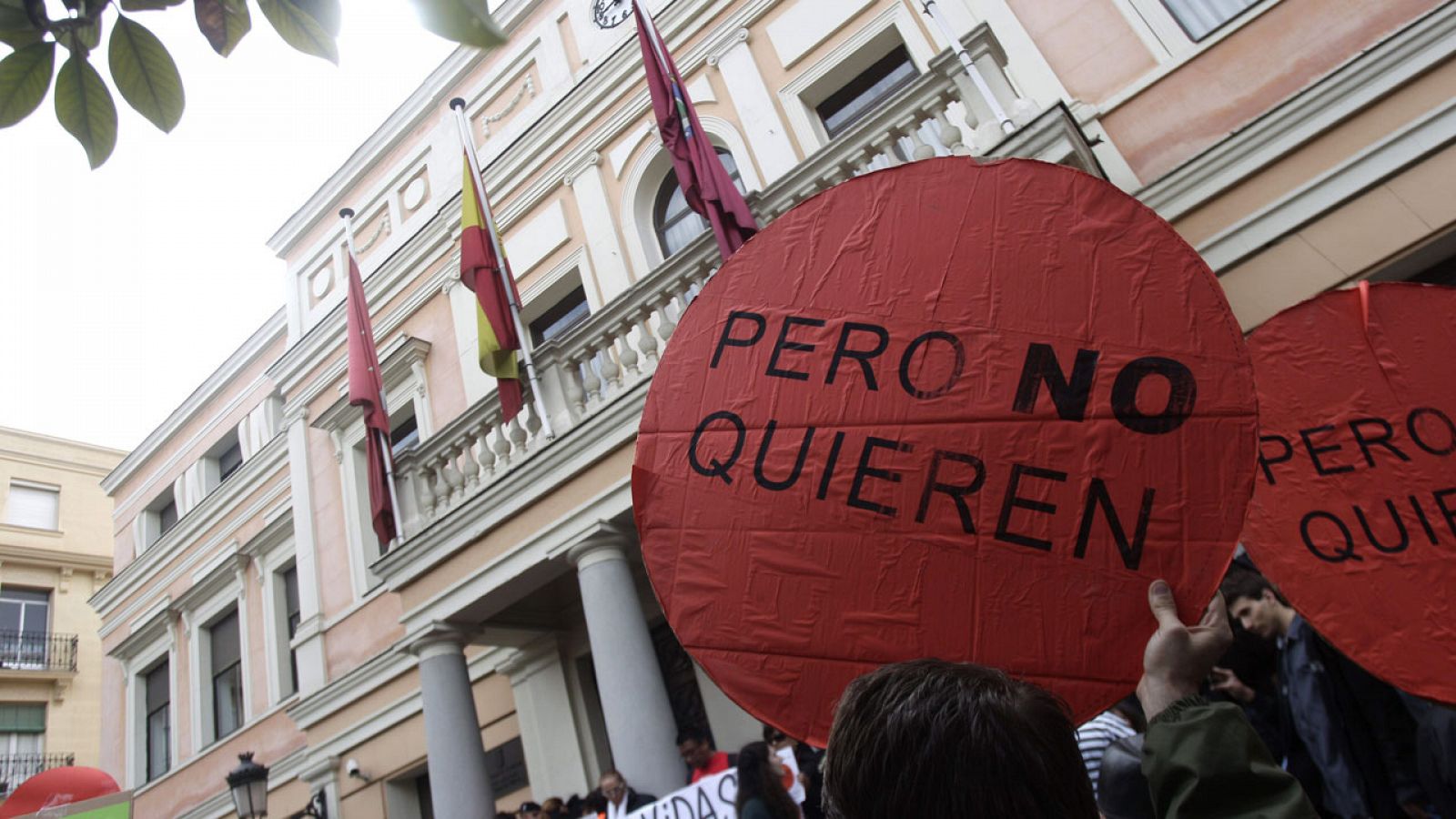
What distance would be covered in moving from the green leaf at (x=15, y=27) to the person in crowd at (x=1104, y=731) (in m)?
3.23

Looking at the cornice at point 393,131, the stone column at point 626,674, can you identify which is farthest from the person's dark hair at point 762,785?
the cornice at point 393,131

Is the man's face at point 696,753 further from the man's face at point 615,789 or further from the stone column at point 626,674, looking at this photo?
the man's face at point 615,789

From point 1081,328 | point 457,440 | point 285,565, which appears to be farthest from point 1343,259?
point 285,565

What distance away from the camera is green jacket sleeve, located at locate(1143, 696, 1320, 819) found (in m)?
1.27

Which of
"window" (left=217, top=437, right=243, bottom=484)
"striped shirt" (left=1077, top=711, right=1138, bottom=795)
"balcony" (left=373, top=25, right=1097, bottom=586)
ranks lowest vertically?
"striped shirt" (left=1077, top=711, right=1138, bottom=795)

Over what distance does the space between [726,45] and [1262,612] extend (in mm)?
8546

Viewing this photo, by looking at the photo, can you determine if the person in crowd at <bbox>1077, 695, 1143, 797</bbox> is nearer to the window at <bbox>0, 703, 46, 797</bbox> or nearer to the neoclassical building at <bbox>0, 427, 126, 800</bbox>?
the neoclassical building at <bbox>0, 427, 126, 800</bbox>

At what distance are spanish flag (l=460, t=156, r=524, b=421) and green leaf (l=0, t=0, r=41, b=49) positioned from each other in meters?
6.58

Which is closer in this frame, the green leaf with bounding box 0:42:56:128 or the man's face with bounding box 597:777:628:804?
the green leaf with bounding box 0:42:56:128

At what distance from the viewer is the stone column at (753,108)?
930 cm

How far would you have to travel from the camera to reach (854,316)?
204cm

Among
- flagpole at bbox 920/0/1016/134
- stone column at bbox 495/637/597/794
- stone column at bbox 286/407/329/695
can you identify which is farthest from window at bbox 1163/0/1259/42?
stone column at bbox 286/407/329/695

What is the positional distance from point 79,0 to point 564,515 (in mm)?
6066

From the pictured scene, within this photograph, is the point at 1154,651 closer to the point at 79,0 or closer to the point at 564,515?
the point at 79,0
